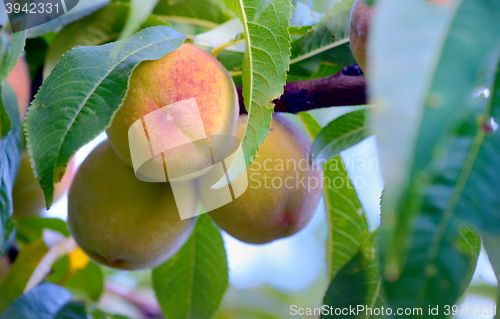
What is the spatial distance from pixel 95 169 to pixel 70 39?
326 mm

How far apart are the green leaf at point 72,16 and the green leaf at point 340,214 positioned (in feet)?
1.88

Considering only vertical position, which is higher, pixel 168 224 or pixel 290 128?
pixel 290 128

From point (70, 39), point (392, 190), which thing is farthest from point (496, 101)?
point (70, 39)

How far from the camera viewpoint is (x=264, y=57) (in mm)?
729

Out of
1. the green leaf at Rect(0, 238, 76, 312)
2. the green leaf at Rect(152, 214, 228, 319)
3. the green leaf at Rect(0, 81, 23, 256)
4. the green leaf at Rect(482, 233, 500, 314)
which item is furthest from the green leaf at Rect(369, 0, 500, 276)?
the green leaf at Rect(0, 238, 76, 312)

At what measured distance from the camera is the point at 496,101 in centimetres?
48

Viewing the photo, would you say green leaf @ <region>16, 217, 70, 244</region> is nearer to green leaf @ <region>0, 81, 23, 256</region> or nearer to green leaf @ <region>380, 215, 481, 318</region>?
green leaf @ <region>0, 81, 23, 256</region>

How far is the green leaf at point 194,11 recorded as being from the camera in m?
1.18

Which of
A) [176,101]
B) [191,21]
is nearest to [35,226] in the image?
[191,21]

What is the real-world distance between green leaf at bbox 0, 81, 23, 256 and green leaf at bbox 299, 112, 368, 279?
2.20 feet

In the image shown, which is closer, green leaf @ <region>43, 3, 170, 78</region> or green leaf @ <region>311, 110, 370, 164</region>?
green leaf @ <region>311, 110, 370, 164</region>

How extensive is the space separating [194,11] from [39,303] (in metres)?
0.86

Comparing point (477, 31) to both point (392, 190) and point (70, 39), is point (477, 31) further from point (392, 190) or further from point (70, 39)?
point (70, 39)

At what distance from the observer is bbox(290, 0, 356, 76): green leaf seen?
92 cm
